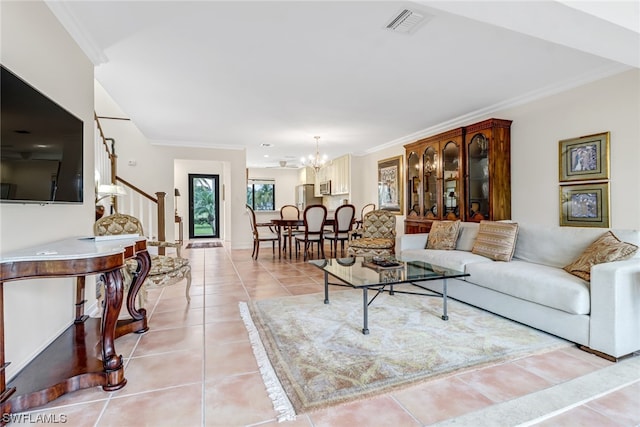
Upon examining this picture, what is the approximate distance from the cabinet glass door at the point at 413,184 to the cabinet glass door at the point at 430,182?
22 centimetres

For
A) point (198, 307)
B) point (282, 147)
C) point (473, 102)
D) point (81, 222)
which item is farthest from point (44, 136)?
point (282, 147)

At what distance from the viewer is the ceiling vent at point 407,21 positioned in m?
2.20

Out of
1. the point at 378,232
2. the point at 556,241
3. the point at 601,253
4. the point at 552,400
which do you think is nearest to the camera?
the point at 552,400

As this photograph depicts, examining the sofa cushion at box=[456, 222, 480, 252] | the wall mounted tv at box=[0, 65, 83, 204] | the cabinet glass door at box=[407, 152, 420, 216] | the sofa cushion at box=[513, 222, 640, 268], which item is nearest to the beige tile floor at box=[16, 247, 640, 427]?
the sofa cushion at box=[513, 222, 640, 268]

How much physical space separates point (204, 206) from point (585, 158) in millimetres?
9009

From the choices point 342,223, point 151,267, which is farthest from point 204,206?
point 151,267

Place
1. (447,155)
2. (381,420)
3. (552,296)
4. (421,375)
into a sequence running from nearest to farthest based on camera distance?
(381,420), (421,375), (552,296), (447,155)

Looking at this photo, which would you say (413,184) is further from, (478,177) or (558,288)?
(558,288)

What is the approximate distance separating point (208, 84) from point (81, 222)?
192cm

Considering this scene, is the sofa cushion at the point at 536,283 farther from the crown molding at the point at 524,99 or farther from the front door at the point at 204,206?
the front door at the point at 204,206

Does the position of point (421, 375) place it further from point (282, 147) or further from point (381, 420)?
point (282, 147)

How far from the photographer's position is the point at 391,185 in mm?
6711

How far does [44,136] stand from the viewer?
1809 mm

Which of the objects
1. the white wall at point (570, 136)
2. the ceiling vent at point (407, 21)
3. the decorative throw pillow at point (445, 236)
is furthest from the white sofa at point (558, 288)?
the ceiling vent at point (407, 21)
